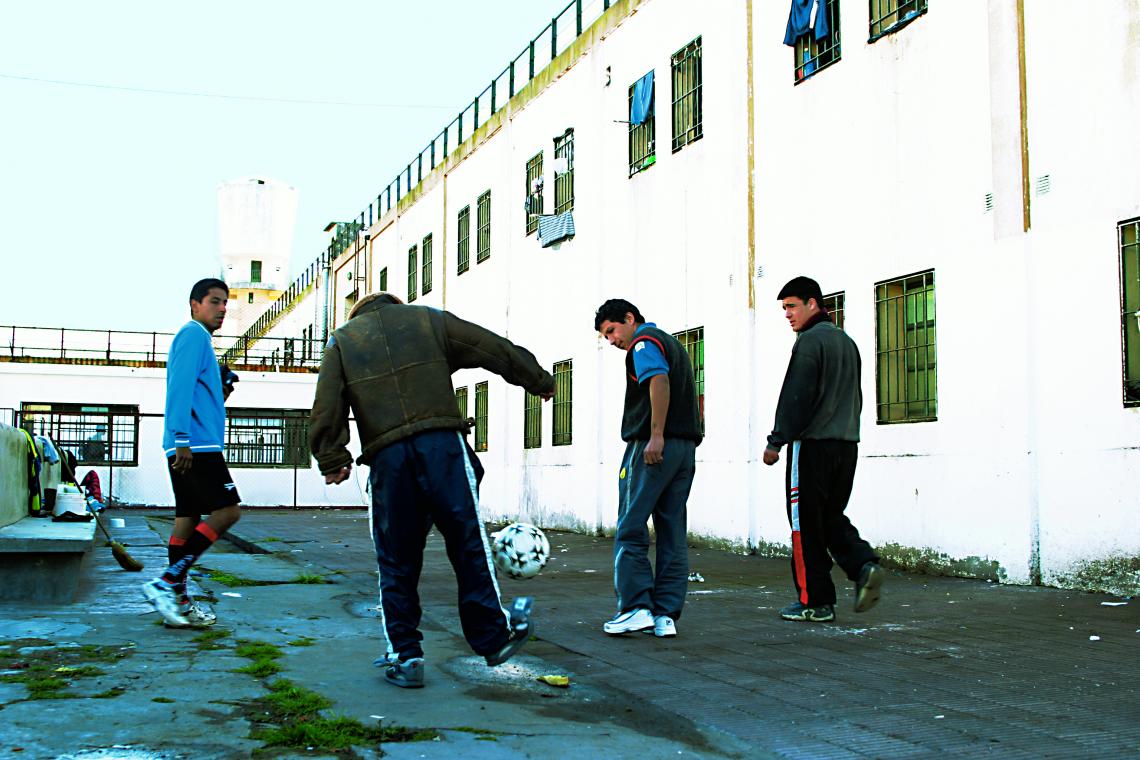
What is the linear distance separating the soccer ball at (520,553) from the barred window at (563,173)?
531 inches

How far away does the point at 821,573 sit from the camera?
6.57 metres

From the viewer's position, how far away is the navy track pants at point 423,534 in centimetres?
469

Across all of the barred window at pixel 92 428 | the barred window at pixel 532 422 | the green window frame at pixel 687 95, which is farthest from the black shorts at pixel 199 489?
the barred window at pixel 92 428

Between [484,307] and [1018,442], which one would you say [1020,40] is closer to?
[1018,442]

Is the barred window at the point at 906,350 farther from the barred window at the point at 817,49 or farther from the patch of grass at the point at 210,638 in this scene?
the patch of grass at the point at 210,638

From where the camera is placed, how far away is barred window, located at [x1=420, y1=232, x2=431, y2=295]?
27.6 m

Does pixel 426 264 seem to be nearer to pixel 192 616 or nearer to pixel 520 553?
pixel 192 616

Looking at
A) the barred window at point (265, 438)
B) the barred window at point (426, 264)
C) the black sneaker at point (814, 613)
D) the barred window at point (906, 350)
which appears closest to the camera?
the black sneaker at point (814, 613)

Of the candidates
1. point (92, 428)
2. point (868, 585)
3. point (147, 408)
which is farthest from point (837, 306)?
point (92, 428)

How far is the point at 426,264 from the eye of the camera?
27812 mm

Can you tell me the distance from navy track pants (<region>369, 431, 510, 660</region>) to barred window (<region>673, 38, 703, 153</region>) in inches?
403

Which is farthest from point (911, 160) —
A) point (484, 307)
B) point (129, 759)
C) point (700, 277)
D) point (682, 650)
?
point (484, 307)

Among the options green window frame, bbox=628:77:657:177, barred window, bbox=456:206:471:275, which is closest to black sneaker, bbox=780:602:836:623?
green window frame, bbox=628:77:657:177

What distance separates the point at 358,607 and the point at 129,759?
12.9 ft
